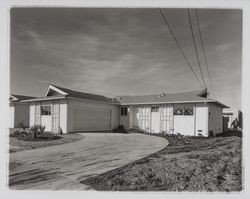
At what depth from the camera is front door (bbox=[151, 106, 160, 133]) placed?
16875 millimetres

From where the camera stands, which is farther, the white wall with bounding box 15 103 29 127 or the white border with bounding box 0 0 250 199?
the white wall with bounding box 15 103 29 127

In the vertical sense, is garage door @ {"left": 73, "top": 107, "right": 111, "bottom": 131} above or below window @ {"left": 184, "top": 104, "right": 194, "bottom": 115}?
below

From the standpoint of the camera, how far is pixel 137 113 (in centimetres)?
1861

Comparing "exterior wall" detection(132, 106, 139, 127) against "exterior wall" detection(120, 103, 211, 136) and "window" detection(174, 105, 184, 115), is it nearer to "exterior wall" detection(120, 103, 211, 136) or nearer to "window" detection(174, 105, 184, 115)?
"exterior wall" detection(120, 103, 211, 136)

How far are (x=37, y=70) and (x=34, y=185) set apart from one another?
4.04m

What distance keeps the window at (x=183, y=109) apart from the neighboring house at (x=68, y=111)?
6174 millimetres

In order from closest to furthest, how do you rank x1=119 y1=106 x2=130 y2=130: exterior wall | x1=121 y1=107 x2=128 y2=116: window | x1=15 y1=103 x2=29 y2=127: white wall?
x1=119 y1=106 x2=130 y2=130: exterior wall, x1=15 y1=103 x2=29 y2=127: white wall, x1=121 y1=107 x2=128 y2=116: window

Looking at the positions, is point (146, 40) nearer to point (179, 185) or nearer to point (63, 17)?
point (63, 17)

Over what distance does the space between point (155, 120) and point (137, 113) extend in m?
2.17

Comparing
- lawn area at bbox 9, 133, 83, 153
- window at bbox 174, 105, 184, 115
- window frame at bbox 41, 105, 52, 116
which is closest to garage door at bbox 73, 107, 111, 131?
window frame at bbox 41, 105, 52, 116

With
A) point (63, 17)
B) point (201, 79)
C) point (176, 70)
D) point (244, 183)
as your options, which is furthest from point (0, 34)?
point (201, 79)

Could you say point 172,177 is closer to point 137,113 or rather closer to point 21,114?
point 137,113

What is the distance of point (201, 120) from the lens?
14.5 m

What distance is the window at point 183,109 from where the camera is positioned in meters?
15.1
